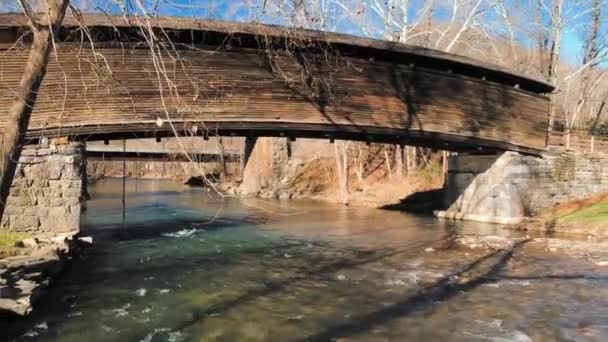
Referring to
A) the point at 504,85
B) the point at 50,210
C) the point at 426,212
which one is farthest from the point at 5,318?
the point at 426,212

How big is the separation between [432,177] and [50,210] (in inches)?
771

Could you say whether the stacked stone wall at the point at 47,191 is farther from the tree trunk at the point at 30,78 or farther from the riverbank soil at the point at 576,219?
the riverbank soil at the point at 576,219

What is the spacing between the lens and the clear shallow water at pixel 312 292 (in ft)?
18.7

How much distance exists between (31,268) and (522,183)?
48.4 ft

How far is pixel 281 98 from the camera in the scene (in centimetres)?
1340

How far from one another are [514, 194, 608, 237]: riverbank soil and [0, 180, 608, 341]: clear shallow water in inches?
146

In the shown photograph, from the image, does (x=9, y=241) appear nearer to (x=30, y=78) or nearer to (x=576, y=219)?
(x=30, y=78)

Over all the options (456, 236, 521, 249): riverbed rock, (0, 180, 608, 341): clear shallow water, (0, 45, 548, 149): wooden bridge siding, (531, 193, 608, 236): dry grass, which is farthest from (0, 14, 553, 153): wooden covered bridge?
(456, 236, 521, 249): riverbed rock

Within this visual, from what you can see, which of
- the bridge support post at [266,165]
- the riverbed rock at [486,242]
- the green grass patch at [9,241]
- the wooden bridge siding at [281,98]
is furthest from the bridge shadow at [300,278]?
the bridge support post at [266,165]

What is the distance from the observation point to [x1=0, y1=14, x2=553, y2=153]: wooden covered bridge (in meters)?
11.0

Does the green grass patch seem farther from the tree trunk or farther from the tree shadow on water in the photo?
the tree trunk

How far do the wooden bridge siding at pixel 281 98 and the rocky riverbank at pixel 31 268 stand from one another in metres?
2.15

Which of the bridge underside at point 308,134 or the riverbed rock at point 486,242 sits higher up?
the bridge underside at point 308,134

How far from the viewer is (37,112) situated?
10.8 m
